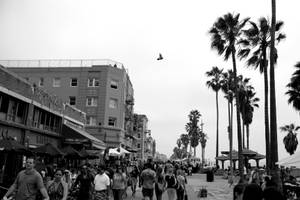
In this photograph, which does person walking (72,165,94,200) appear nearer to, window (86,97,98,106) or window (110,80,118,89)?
window (86,97,98,106)

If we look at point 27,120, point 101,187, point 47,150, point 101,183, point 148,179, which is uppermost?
point 27,120

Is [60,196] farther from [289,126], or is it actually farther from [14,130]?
[289,126]

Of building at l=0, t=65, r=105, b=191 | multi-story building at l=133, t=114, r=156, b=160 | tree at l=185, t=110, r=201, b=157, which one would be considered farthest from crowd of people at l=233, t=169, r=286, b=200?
tree at l=185, t=110, r=201, b=157

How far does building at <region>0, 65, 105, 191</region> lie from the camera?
19.7 metres

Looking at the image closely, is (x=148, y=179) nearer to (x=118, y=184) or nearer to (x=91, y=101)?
(x=118, y=184)

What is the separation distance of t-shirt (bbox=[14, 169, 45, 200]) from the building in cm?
666

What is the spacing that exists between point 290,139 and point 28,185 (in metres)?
72.8

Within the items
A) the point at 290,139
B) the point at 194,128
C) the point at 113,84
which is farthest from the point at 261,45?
the point at 194,128

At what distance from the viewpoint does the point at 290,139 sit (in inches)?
2864

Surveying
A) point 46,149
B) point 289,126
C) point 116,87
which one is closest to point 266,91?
point 46,149

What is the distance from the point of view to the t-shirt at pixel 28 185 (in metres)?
7.06

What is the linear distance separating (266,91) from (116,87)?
27.3 metres

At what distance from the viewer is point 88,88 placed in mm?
45000

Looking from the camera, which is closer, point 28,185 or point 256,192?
point 28,185
